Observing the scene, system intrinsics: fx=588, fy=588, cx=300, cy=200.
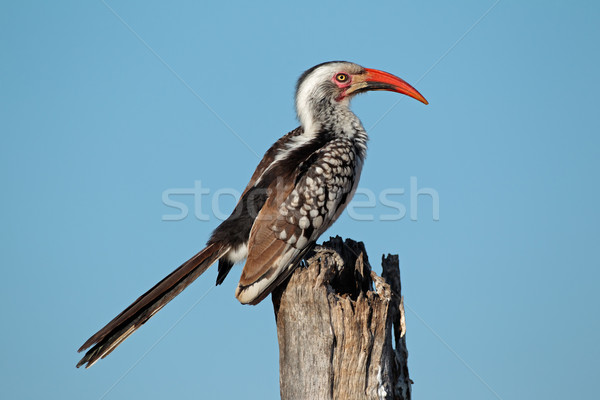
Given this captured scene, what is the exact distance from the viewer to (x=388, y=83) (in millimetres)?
7203

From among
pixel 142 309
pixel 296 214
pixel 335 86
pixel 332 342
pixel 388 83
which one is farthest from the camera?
pixel 388 83

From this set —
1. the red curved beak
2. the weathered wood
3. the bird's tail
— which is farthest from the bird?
the weathered wood

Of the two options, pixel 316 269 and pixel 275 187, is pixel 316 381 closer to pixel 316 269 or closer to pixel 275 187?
pixel 316 269

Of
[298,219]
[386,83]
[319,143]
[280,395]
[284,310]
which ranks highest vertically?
[386,83]

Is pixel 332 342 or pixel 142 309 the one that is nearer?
pixel 332 342

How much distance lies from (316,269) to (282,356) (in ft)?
2.44

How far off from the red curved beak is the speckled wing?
130 centimetres

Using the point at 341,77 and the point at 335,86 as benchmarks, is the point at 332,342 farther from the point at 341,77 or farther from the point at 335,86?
the point at 341,77

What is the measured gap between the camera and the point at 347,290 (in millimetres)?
5395

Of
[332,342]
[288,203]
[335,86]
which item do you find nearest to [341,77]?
[335,86]

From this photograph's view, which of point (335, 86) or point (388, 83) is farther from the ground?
point (388, 83)

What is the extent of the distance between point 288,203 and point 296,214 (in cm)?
14

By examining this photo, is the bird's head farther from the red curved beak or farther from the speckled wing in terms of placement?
the speckled wing

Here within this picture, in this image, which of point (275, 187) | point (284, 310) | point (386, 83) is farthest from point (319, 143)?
point (284, 310)
